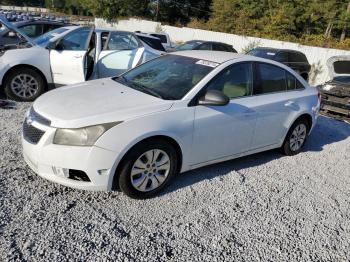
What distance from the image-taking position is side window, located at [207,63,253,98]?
4379mm

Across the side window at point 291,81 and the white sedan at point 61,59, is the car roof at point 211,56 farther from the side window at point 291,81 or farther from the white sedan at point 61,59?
the white sedan at point 61,59

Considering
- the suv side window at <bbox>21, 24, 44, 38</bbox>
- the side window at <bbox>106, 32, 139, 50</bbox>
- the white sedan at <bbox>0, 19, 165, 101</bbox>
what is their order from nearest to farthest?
the white sedan at <bbox>0, 19, 165, 101</bbox> < the side window at <bbox>106, 32, 139, 50</bbox> < the suv side window at <bbox>21, 24, 44, 38</bbox>

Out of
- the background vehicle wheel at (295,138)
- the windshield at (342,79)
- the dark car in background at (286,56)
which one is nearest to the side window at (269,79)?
the background vehicle wheel at (295,138)

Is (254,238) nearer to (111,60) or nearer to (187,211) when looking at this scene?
(187,211)

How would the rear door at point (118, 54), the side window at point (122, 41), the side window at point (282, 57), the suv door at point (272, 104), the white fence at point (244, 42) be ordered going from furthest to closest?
the white fence at point (244, 42) < the side window at point (282, 57) < the side window at point (122, 41) < the rear door at point (118, 54) < the suv door at point (272, 104)

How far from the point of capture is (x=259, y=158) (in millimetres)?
5520

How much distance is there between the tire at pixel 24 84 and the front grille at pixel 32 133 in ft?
11.3

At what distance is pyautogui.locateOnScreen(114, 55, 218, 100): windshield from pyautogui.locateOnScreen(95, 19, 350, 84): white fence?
15.1m

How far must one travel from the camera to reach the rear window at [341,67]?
8945 millimetres

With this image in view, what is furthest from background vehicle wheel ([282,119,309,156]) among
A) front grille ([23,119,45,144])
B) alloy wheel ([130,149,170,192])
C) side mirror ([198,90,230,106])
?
front grille ([23,119,45,144])

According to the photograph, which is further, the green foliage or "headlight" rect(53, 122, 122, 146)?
the green foliage

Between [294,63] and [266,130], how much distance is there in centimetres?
1065

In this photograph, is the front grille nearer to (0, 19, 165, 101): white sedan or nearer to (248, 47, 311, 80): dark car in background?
(0, 19, 165, 101): white sedan

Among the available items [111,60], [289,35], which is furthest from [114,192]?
[289,35]
